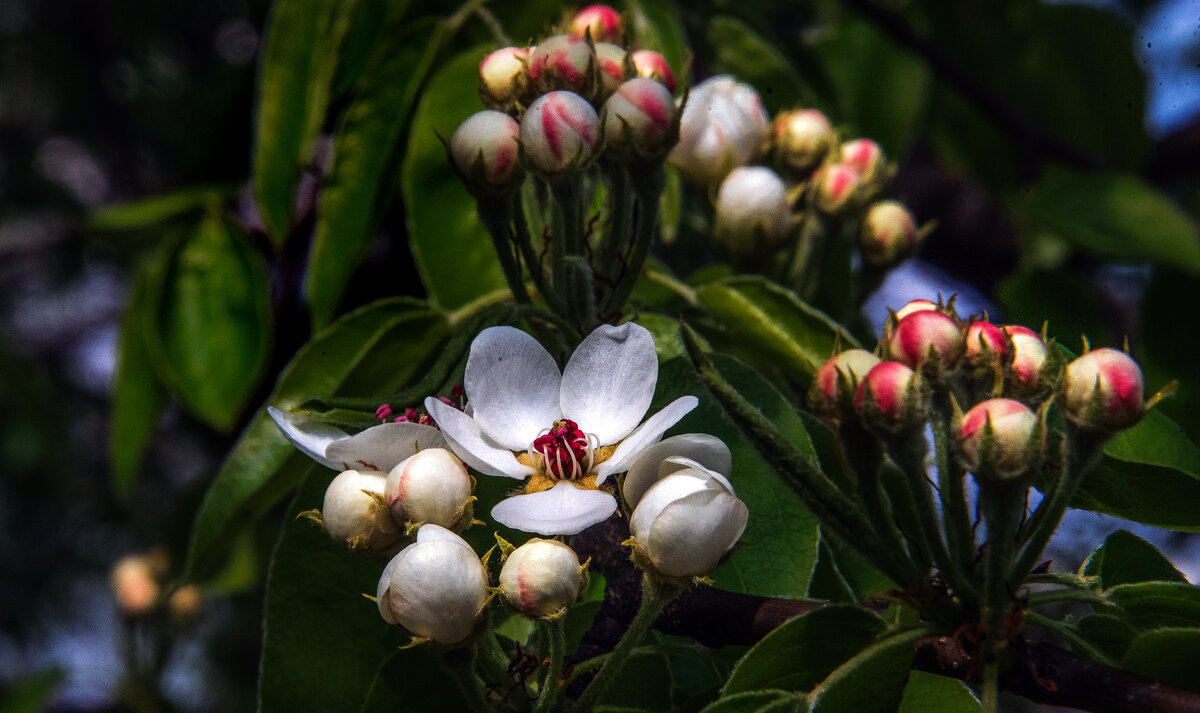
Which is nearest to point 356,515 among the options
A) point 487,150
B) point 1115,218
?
point 487,150

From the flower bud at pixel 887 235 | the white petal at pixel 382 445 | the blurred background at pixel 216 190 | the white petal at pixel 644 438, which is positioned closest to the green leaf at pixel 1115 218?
the blurred background at pixel 216 190

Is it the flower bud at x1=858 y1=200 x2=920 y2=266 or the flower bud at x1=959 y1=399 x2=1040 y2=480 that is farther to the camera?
the flower bud at x1=858 y1=200 x2=920 y2=266

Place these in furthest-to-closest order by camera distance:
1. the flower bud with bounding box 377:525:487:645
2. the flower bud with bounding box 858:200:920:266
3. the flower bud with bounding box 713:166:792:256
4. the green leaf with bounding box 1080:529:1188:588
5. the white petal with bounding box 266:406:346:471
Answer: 1. the flower bud with bounding box 858:200:920:266
2. the flower bud with bounding box 713:166:792:256
3. the green leaf with bounding box 1080:529:1188:588
4. the white petal with bounding box 266:406:346:471
5. the flower bud with bounding box 377:525:487:645

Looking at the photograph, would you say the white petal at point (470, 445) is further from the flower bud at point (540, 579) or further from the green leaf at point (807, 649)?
the green leaf at point (807, 649)

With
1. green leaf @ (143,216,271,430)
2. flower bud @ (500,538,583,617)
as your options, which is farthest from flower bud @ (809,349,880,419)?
green leaf @ (143,216,271,430)

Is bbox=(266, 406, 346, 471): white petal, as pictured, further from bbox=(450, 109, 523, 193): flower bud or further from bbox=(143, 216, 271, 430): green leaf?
bbox=(143, 216, 271, 430): green leaf

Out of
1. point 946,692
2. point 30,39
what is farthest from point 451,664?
point 30,39
